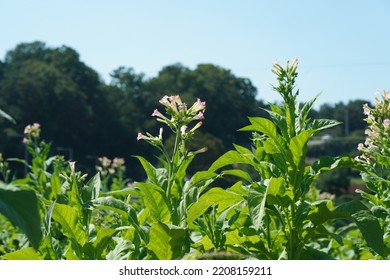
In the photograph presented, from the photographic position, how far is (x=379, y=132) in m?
2.46

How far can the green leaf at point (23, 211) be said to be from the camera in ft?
2.99

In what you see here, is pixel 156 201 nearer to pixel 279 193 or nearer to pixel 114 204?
pixel 114 204

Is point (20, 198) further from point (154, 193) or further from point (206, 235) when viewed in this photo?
point (206, 235)

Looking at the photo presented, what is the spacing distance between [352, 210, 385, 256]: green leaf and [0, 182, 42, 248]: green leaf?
1.13 metres

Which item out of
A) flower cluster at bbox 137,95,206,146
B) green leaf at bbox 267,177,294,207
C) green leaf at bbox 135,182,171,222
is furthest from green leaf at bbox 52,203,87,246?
green leaf at bbox 267,177,294,207

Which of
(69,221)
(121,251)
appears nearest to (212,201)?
(121,251)

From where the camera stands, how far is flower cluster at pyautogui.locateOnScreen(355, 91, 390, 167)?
2.40 meters

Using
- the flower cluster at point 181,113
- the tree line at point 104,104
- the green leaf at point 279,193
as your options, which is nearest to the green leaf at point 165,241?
the green leaf at point 279,193

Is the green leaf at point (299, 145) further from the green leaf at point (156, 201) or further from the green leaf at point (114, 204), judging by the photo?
the green leaf at point (114, 204)

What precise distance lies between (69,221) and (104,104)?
88.5 metres

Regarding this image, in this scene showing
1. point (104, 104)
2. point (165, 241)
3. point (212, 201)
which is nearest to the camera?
point (165, 241)

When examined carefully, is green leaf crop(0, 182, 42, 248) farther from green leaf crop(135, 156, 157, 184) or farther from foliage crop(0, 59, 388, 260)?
green leaf crop(135, 156, 157, 184)

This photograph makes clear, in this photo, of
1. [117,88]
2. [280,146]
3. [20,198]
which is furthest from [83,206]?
[117,88]
